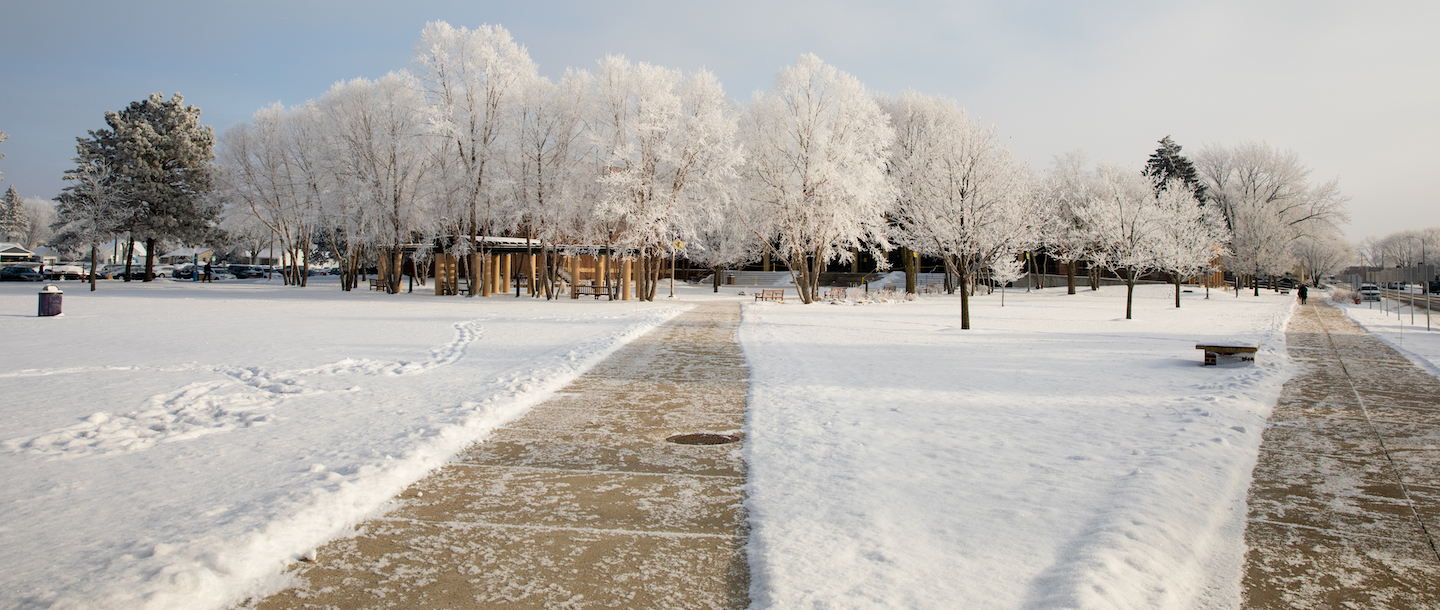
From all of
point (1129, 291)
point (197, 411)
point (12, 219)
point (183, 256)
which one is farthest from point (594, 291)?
point (12, 219)

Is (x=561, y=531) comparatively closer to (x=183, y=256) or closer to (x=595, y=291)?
(x=595, y=291)

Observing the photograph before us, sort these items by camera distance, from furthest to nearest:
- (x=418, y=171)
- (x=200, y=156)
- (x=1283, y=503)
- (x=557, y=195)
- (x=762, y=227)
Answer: (x=200, y=156), (x=418, y=171), (x=762, y=227), (x=557, y=195), (x=1283, y=503)

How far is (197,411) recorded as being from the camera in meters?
7.84

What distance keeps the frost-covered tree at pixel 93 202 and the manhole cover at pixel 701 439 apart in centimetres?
5153

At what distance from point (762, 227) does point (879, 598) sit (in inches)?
1254

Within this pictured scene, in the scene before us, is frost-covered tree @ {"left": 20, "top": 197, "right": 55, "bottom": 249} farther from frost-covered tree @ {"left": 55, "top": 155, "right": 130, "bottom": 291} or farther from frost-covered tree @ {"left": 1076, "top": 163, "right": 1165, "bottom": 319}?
frost-covered tree @ {"left": 1076, "top": 163, "right": 1165, "bottom": 319}

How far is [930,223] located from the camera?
2217cm

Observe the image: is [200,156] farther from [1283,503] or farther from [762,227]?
[1283,503]

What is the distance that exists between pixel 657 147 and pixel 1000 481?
26.9 meters

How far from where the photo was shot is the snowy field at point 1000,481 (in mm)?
3754

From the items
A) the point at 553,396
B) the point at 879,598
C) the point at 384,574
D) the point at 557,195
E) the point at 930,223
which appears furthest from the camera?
the point at 557,195

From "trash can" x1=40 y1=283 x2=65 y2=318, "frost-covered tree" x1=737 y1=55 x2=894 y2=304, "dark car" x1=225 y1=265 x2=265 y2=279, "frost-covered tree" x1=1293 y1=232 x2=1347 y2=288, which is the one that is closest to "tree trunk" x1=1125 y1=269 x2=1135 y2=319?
"frost-covered tree" x1=737 y1=55 x2=894 y2=304

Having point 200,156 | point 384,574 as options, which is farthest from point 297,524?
point 200,156

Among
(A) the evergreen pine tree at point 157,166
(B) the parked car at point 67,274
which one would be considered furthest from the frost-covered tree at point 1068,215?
(B) the parked car at point 67,274
